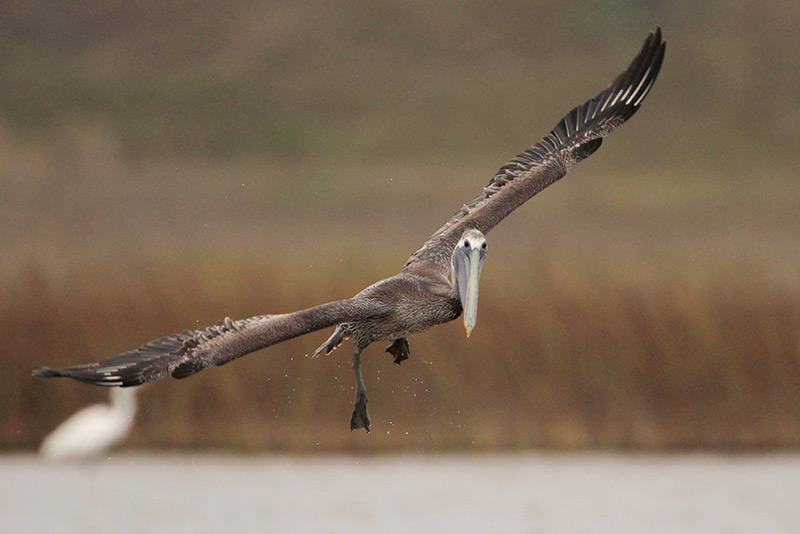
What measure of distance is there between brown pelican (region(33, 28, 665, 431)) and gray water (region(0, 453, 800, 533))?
6442mm

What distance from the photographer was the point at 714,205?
43.2 metres

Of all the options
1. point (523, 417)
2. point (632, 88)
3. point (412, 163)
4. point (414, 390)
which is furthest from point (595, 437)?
point (412, 163)

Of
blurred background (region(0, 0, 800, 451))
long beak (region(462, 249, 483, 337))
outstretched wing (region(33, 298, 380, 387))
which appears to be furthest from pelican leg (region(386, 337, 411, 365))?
blurred background (region(0, 0, 800, 451))

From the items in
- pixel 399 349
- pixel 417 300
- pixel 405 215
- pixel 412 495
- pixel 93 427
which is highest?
pixel 405 215

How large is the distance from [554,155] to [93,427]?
6.91m

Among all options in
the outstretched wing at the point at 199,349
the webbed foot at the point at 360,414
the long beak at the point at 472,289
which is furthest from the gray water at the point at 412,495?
the outstretched wing at the point at 199,349

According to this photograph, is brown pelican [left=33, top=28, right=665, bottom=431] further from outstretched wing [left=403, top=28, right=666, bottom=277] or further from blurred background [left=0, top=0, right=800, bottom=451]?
blurred background [left=0, top=0, right=800, bottom=451]

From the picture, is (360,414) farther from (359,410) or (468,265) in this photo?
(468,265)

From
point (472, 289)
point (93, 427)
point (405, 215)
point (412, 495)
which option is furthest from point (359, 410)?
point (405, 215)

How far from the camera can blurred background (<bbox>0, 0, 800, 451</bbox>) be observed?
16.5m

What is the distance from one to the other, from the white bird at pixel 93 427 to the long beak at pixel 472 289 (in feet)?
24.6

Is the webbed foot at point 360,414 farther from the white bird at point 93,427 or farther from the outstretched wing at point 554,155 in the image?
the white bird at point 93,427

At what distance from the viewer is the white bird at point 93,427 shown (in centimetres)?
1584

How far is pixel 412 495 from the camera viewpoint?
682 inches
